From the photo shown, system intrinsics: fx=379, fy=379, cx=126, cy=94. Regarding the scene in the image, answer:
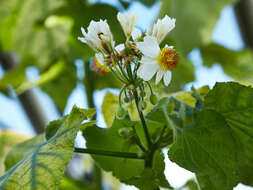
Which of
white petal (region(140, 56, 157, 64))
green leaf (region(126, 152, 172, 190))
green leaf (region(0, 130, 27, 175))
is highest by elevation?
white petal (region(140, 56, 157, 64))

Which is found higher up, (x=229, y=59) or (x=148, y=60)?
(x=148, y=60)

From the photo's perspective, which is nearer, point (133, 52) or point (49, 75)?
point (133, 52)

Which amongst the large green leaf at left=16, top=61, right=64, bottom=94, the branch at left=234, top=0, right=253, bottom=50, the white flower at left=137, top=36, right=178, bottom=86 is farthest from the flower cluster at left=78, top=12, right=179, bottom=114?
the branch at left=234, top=0, right=253, bottom=50

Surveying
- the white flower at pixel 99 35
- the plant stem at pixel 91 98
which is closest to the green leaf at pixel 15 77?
the plant stem at pixel 91 98

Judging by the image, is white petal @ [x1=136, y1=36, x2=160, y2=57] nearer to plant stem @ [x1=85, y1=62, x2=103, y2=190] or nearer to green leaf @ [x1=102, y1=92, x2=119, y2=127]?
green leaf @ [x1=102, y1=92, x2=119, y2=127]

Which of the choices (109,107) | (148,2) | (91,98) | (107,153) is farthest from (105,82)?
(107,153)

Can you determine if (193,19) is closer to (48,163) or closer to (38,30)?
(38,30)

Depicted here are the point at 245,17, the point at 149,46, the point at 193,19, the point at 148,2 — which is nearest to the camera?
the point at 149,46
